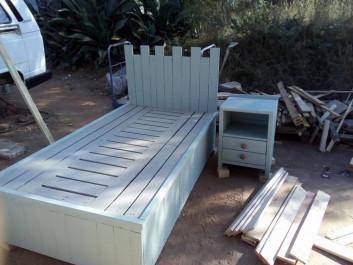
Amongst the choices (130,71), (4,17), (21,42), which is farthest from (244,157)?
(4,17)

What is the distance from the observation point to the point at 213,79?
3574 mm

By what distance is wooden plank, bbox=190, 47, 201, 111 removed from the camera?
355 centimetres

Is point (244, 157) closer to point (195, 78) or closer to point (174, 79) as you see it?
point (195, 78)

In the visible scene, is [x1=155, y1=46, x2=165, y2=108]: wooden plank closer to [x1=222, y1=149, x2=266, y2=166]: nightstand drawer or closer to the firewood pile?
[x1=222, y1=149, x2=266, y2=166]: nightstand drawer

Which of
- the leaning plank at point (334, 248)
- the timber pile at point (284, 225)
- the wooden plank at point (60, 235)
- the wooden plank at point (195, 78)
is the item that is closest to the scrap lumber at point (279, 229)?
the timber pile at point (284, 225)

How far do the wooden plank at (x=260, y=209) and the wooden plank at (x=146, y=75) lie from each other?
1917mm

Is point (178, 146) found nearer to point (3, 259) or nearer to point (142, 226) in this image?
point (142, 226)

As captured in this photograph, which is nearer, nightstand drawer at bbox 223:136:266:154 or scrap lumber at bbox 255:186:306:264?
scrap lumber at bbox 255:186:306:264

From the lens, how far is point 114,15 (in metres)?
7.89

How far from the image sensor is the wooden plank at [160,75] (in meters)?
3.69

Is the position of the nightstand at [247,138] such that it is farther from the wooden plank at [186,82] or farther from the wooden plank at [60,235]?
the wooden plank at [60,235]

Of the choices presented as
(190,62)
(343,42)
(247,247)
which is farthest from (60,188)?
(343,42)

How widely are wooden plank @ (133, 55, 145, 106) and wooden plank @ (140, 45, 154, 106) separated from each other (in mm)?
40

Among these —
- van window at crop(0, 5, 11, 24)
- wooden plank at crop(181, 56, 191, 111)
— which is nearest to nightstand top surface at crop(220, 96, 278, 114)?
wooden plank at crop(181, 56, 191, 111)
